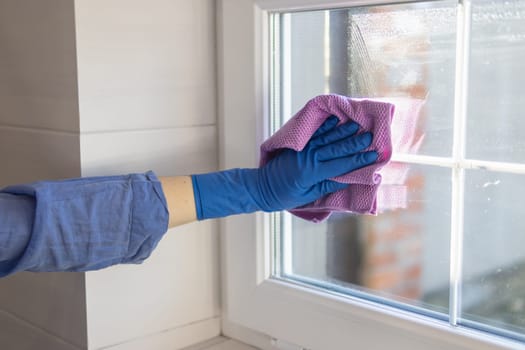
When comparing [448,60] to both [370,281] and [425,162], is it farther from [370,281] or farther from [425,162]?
[370,281]

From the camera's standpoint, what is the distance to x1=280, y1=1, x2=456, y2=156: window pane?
829 mm

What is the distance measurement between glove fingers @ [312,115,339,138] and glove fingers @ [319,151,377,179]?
0.13 feet

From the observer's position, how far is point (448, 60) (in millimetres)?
820

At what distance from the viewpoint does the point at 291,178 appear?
33.7 inches

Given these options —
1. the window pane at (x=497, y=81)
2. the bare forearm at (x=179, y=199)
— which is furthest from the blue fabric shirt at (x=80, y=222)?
the window pane at (x=497, y=81)

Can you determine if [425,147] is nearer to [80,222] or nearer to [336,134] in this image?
[336,134]

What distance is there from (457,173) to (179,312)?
0.48 metres

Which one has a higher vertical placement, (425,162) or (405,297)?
(425,162)

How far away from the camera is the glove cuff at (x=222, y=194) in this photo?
2.93 feet

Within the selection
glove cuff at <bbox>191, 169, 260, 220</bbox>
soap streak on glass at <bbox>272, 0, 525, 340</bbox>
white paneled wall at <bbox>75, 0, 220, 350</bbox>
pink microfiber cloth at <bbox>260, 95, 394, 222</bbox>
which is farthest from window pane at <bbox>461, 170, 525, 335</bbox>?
white paneled wall at <bbox>75, 0, 220, 350</bbox>

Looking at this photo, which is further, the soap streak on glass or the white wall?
the white wall

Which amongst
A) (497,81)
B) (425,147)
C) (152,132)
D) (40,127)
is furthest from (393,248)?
(40,127)

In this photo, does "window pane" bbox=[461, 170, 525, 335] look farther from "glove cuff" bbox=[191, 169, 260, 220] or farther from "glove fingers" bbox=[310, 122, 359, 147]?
"glove cuff" bbox=[191, 169, 260, 220]

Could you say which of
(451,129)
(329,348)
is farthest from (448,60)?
(329,348)
